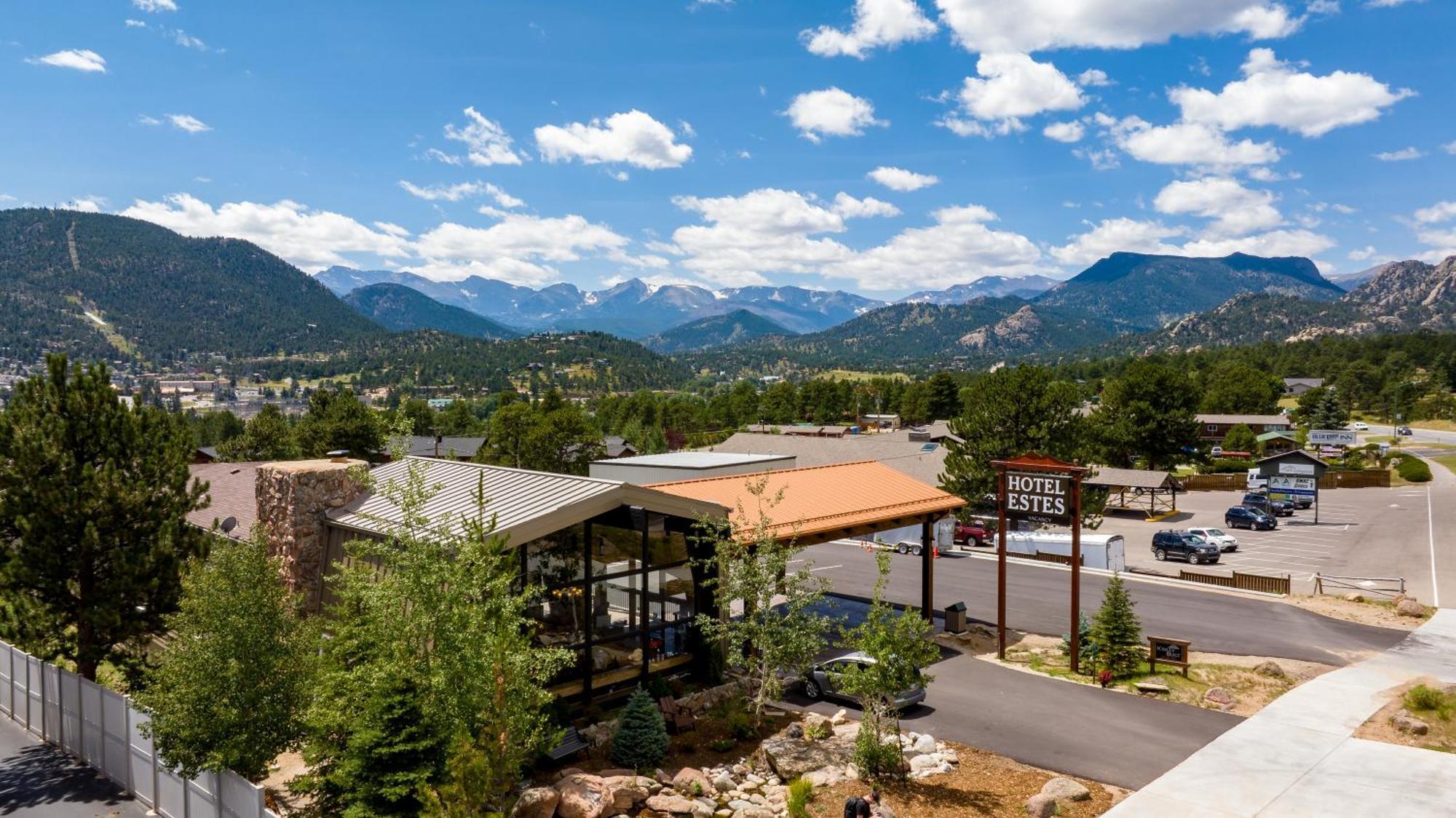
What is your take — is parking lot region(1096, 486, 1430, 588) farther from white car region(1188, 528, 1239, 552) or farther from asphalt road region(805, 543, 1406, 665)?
asphalt road region(805, 543, 1406, 665)

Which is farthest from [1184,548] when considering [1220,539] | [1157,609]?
[1157,609]

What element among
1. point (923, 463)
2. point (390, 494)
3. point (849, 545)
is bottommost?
point (849, 545)

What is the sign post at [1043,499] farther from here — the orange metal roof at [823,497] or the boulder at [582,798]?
the boulder at [582,798]

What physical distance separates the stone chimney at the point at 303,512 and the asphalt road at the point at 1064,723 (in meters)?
11.8

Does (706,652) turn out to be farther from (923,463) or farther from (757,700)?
(923,463)

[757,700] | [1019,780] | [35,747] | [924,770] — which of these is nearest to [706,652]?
[757,700]

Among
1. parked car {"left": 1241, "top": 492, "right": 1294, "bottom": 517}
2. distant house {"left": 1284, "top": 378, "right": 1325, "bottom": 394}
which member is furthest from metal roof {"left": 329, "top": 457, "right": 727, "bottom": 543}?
distant house {"left": 1284, "top": 378, "right": 1325, "bottom": 394}

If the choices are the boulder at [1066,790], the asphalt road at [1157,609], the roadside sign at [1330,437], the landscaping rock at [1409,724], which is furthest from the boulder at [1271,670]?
the roadside sign at [1330,437]

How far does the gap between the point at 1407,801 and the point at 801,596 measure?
11105mm

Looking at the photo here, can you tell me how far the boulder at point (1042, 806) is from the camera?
13.3 meters

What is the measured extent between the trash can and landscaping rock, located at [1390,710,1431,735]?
10.9 m

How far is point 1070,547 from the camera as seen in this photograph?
1506 inches

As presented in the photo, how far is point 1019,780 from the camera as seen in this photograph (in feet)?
49.0

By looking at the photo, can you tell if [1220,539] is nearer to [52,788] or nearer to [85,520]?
[85,520]
